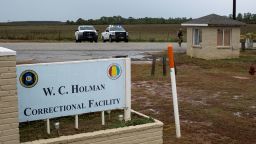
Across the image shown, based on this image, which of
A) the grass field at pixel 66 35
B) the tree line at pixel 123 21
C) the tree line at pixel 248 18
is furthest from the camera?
the tree line at pixel 123 21

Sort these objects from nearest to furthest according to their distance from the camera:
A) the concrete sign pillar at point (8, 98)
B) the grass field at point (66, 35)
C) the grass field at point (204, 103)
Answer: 1. the concrete sign pillar at point (8, 98)
2. the grass field at point (204, 103)
3. the grass field at point (66, 35)

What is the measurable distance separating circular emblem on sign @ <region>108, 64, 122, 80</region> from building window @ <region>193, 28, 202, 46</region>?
763 inches

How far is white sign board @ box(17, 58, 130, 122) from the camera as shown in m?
6.96

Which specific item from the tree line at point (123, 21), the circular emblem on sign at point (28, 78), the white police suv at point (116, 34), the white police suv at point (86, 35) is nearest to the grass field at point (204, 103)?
the circular emblem on sign at point (28, 78)

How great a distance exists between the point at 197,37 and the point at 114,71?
1988 centimetres

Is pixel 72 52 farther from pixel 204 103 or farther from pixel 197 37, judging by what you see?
pixel 204 103

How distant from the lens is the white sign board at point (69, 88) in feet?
22.9

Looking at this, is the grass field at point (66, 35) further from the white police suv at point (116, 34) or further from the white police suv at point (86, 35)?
the white police suv at point (86, 35)

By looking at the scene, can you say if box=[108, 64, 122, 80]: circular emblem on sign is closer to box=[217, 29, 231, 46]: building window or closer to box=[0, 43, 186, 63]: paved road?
box=[0, 43, 186, 63]: paved road

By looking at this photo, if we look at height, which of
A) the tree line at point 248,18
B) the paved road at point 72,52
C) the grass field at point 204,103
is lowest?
the grass field at point 204,103

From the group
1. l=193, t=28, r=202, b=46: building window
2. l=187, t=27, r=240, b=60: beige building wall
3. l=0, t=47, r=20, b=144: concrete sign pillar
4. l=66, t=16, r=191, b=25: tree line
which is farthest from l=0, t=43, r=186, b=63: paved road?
l=66, t=16, r=191, b=25: tree line

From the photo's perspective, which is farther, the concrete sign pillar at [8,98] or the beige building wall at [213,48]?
the beige building wall at [213,48]

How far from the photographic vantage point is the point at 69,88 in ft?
24.0

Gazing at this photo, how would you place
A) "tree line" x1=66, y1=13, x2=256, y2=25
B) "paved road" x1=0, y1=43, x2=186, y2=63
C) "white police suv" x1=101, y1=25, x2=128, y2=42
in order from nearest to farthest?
"paved road" x1=0, y1=43, x2=186, y2=63 → "white police suv" x1=101, y1=25, x2=128, y2=42 → "tree line" x1=66, y1=13, x2=256, y2=25
